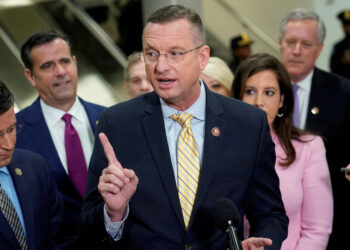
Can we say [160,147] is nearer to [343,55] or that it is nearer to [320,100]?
[320,100]

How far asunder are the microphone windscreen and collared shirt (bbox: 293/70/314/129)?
229 cm

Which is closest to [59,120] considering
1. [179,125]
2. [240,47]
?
[179,125]

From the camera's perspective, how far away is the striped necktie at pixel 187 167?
237cm

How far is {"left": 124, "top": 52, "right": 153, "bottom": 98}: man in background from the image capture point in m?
4.32

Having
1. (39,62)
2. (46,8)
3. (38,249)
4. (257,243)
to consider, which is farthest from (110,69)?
(257,243)

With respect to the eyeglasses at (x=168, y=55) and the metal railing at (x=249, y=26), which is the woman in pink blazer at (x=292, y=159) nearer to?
the eyeglasses at (x=168, y=55)

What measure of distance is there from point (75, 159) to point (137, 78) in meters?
1.03

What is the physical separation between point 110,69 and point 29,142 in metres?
3.64

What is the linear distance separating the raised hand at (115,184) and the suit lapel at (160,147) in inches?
7.4

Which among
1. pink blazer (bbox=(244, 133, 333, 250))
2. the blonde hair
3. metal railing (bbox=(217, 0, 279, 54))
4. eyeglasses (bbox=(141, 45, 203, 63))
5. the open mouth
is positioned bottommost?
pink blazer (bbox=(244, 133, 333, 250))

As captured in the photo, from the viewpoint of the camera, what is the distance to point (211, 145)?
2424 millimetres

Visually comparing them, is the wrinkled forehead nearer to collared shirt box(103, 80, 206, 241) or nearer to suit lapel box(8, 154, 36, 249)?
collared shirt box(103, 80, 206, 241)

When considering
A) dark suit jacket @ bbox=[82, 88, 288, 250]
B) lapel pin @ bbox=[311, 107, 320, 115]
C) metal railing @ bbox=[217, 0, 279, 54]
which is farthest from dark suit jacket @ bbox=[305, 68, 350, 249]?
metal railing @ bbox=[217, 0, 279, 54]

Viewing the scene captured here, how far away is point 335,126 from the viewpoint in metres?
4.00
